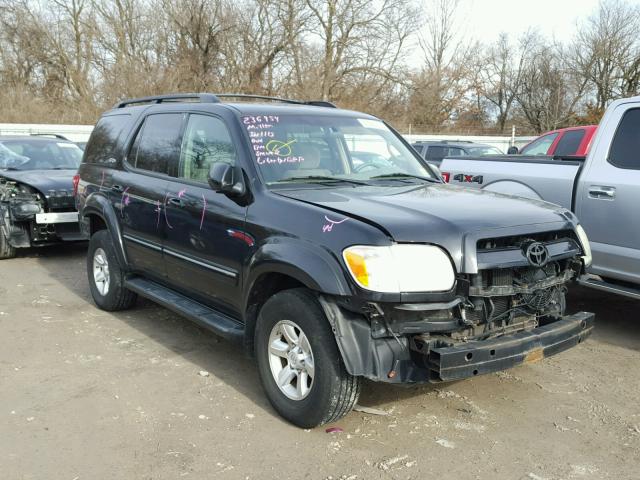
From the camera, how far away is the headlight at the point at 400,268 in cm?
312

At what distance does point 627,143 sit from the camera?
5273mm

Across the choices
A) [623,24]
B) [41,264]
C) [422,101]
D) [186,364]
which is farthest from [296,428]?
[623,24]

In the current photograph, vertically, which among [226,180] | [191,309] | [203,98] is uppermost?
[203,98]

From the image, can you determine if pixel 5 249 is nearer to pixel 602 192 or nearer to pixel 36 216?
pixel 36 216

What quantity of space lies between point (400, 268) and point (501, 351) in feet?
2.42

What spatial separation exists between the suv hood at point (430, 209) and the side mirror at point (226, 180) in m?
0.28

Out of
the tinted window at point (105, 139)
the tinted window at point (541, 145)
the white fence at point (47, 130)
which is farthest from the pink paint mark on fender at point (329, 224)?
the white fence at point (47, 130)

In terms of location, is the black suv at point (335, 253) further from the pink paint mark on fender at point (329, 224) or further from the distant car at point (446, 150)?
the distant car at point (446, 150)

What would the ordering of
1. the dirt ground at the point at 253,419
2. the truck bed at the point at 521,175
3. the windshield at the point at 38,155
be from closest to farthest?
the dirt ground at the point at 253,419 → the truck bed at the point at 521,175 → the windshield at the point at 38,155

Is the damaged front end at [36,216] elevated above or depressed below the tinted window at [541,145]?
below

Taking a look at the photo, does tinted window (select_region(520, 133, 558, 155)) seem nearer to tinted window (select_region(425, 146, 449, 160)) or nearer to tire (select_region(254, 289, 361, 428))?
tinted window (select_region(425, 146, 449, 160))

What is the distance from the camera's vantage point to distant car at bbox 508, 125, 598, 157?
375 inches

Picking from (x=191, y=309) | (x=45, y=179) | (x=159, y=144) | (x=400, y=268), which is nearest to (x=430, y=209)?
(x=400, y=268)

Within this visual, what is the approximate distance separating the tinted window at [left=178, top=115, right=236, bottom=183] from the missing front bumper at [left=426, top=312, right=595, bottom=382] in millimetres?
1986
